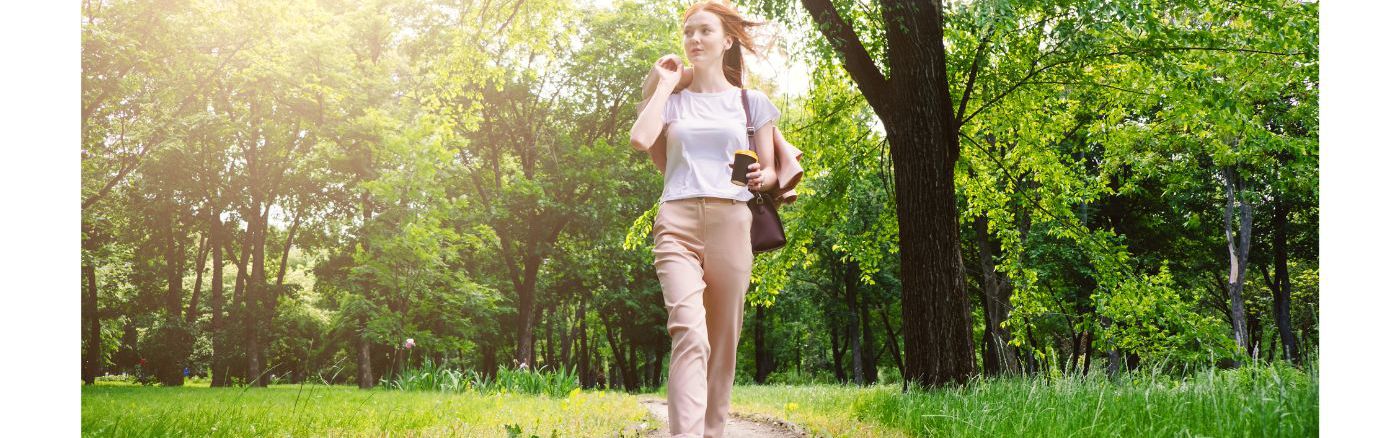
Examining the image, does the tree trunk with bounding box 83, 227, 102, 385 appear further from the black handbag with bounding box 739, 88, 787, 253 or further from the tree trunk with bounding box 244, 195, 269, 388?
the black handbag with bounding box 739, 88, 787, 253

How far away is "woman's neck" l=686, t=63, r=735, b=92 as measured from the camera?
3244 mm

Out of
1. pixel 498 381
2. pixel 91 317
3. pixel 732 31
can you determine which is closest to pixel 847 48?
pixel 732 31

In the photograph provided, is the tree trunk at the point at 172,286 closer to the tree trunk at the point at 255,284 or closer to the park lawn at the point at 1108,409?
the tree trunk at the point at 255,284

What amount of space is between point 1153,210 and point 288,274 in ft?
80.1

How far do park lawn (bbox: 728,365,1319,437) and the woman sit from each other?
1341 millimetres

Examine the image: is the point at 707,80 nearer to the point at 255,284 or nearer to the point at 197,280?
the point at 255,284

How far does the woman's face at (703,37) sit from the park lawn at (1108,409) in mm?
1982

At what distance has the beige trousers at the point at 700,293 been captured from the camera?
2766mm

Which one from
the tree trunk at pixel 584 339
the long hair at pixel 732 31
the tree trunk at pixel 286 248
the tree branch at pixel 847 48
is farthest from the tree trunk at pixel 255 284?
the long hair at pixel 732 31

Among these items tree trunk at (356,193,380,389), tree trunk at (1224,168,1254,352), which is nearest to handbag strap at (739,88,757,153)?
tree trunk at (1224,168,1254,352)

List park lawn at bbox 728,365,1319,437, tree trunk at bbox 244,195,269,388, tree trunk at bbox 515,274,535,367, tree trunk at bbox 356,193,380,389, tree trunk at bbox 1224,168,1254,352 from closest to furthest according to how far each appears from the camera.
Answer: park lawn at bbox 728,365,1319,437 → tree trunk at bbox 1224,168,1254,352 → tree trunk at bbox 356,193,380,389 → tree trunk at bbox 244,195,269,388 → tree trunk at bbox 515,274,535,367

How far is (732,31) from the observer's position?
333 cm
